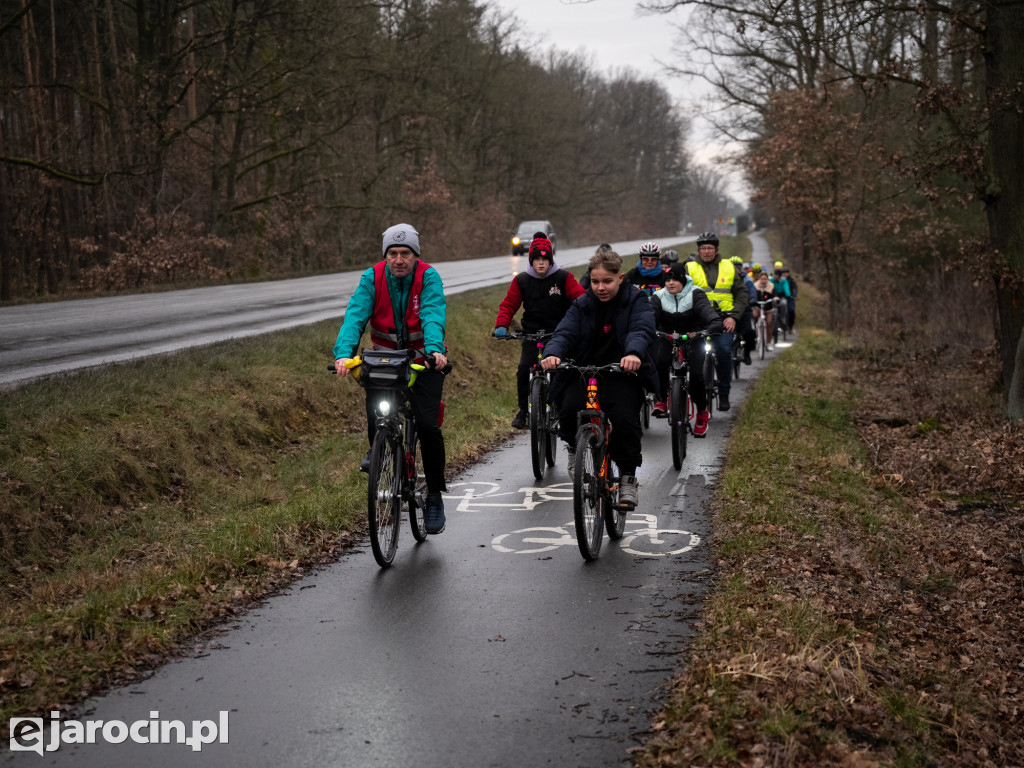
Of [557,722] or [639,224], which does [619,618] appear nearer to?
[557,722]

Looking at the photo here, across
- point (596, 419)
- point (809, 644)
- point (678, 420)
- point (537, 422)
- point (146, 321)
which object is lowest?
point (809, 644)

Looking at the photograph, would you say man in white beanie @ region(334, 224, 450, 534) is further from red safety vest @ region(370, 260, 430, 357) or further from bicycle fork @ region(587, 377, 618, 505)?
bicycle fork @ region(587, 377, 618, 505)

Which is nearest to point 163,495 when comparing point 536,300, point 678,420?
point 536,300

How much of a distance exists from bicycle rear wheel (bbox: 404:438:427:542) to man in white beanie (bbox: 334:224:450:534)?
0.44 ft

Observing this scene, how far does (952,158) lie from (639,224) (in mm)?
93683

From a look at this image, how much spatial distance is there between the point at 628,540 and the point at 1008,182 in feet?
28.5

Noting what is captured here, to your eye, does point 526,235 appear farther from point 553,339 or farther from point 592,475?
point 592,475

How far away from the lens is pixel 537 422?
9945mm

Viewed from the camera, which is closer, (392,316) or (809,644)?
(809,644)

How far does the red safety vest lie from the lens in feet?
23.3

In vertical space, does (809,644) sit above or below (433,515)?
below

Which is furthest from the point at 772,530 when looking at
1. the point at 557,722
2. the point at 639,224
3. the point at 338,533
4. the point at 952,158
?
the point at 639,224

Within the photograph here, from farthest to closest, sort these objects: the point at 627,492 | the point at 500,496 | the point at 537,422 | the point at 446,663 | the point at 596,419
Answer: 1. the point at 537,422
2. the point at 500,496
3. the point at 627,492
4. the point at 596,419
5. the point at 446,663

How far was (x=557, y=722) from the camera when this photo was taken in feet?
14.5
